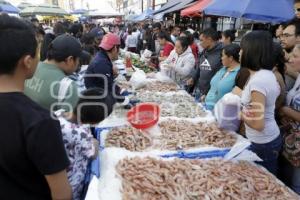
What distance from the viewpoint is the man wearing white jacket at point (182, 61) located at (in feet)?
19.1

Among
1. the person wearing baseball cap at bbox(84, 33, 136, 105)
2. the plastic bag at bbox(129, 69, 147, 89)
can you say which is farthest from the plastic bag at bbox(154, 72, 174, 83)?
the person wearing baseball cap at bbox(84, 33, 136, 105)

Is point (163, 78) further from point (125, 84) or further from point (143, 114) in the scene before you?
point (143, 114)

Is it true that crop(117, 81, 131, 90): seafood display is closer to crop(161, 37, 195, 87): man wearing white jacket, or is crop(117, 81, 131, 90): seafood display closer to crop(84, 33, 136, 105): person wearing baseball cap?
crop(161, 37, 195, 87): man wearing white jacket

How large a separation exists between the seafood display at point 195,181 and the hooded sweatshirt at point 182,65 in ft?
10.8

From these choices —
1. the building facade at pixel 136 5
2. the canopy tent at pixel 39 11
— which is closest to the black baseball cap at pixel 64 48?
the canopy tent at pixel 39 11

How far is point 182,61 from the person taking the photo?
588 centimetres

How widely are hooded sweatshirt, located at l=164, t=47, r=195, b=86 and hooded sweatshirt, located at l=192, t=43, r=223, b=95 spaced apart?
0.53 metres

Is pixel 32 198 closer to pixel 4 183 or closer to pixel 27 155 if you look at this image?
pixel 4 183

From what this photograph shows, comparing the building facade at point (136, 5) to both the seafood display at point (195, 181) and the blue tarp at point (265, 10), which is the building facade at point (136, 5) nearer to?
the blue tarp at point (265, 10)

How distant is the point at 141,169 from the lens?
2555mm

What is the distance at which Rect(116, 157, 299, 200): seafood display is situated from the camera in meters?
2.30

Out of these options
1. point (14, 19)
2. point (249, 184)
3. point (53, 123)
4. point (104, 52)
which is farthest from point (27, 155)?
point (104, 52)

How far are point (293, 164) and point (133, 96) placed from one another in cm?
261

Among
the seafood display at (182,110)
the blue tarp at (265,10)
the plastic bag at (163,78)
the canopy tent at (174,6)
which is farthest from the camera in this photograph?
the canopy tent at (174,6)
